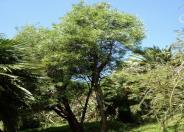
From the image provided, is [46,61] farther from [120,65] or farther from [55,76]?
[120,65]

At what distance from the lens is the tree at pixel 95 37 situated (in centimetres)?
2458

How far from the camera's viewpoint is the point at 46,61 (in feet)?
80.4

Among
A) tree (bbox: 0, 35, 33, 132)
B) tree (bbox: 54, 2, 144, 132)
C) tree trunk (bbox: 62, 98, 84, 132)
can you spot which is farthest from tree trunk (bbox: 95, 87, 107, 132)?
tree (bbox: 0, 35, 33, 132)

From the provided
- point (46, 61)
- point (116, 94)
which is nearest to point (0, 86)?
point (46, 61)

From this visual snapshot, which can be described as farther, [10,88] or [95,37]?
[95,37]

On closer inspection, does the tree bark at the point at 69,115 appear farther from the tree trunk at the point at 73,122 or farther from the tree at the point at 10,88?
the tree at the point at 10,88

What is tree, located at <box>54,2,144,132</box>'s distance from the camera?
80.6 feet

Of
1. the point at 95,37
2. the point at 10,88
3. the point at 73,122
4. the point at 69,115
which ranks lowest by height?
the point at 73,122

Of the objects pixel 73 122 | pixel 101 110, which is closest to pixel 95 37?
pixel 101 110

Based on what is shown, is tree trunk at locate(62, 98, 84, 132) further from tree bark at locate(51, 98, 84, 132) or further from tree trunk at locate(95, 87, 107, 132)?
tree trunk at locate(95, 87, 107, 132)

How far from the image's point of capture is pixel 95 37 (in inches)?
954

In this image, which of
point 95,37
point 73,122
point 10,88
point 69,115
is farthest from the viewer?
point 69,115

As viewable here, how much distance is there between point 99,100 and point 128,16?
202 inches

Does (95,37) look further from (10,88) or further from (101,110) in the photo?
(10,88)
